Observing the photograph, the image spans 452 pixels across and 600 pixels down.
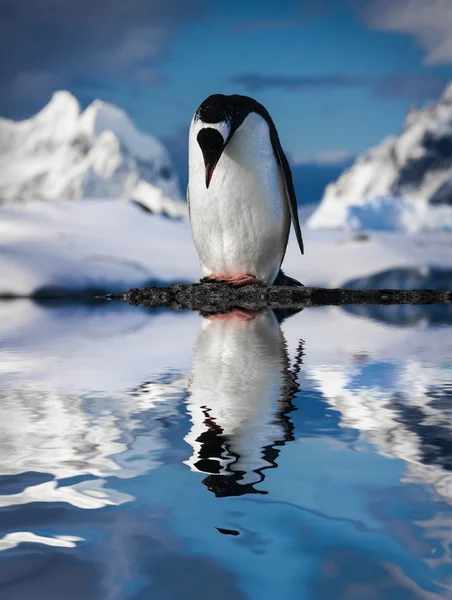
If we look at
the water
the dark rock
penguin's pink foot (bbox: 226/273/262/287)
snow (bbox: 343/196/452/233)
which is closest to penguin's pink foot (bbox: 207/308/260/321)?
the dark rock

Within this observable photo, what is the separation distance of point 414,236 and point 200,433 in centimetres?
1107

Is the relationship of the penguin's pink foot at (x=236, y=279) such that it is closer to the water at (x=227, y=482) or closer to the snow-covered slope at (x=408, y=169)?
the water at (x=227, y=482)

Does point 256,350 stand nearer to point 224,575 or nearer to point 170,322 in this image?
point 170,322

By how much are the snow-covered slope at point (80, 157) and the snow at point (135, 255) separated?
5417cm

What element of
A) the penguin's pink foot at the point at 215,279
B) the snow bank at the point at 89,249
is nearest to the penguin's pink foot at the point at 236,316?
the penguin's pink foot at the point at 215,279

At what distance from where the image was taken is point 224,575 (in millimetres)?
630

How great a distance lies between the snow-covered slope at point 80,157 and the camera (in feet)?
231

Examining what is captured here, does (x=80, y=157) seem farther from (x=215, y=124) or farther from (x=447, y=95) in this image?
(x=215, y=124)

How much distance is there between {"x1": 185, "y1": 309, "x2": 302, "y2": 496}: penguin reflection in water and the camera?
906 millimetres

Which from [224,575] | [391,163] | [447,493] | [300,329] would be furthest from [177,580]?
[391,163]

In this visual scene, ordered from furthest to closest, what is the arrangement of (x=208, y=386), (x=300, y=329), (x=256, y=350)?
(x=300, y=329), (x=256, y=350), (x=208, y=386)

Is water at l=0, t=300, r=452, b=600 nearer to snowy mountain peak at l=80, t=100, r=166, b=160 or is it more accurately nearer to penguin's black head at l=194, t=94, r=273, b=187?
penguin's black head at l=194, t=94, r=273, b=187

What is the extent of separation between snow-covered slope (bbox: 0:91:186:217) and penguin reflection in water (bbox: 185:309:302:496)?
6393 centimetres

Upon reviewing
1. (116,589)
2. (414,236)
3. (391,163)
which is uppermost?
(391,163)
